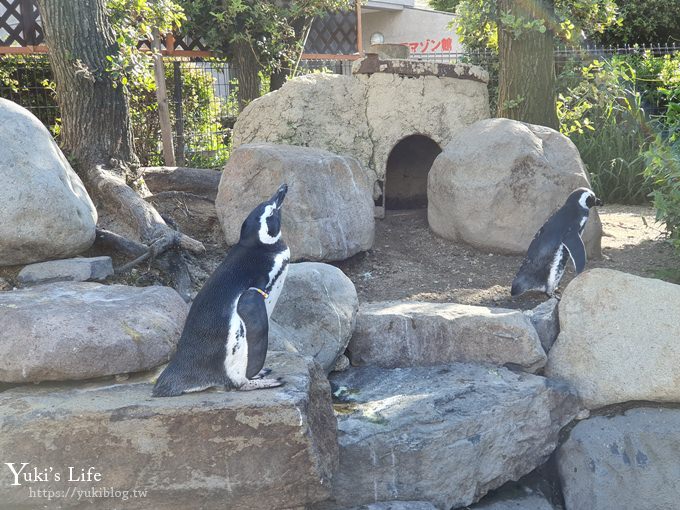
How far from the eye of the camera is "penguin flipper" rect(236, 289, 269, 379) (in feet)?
9.48

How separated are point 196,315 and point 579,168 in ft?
13.5

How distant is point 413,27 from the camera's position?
20.6m

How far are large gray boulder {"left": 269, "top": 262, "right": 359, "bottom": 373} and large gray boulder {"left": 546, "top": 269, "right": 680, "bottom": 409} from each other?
1208 mm

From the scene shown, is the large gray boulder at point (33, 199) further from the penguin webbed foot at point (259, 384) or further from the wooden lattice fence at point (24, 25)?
the wooden lattice fence at point (24, 25)

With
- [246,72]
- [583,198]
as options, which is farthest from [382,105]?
[246,72]

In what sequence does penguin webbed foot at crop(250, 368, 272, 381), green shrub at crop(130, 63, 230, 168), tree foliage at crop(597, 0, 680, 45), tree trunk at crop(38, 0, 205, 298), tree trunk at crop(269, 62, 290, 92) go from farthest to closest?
1. tree foliage at crop(597, 0, 680, 45)
2. tree trunk at crop(269, 62, 290, 92)
3. green shrub at crop(130, 63, 230, 168)
4. tree trunk at crop(38, 0, 205, 298)
5. penguin webbed foot at crop(250, 368, 272, 381)

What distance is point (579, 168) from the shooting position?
20.0ft

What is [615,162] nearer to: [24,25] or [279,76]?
[279,76]

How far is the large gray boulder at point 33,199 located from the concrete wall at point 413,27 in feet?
54.9

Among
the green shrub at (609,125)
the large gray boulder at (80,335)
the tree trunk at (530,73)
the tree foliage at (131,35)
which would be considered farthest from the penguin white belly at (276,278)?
the green shrub at (609,125)

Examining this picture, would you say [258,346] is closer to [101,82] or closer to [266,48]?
[101,82]

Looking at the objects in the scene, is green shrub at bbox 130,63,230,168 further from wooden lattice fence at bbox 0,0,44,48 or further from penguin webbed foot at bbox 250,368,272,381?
penguin webbed foot at bbox 250,368,272,381

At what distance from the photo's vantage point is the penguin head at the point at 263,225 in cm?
312

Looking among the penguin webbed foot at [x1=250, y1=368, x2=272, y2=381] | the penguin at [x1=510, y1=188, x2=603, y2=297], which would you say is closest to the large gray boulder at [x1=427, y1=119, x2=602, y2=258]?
the penguin at [x1=510, y1=188, x2=603, y2=297]
